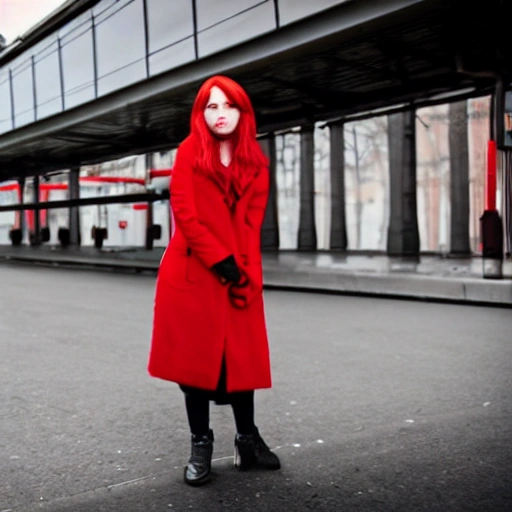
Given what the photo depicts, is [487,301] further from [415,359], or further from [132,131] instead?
[132,131]

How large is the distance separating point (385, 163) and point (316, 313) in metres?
13.1

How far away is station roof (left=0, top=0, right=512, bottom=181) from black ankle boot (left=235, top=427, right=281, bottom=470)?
31.3 ft

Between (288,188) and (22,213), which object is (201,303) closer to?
(288,188)

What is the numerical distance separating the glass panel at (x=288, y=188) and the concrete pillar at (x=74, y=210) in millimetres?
8713

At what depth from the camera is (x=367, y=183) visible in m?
22.4

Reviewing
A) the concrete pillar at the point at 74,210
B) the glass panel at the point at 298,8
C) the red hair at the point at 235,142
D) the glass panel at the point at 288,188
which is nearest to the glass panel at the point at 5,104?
the concrete pillar at the point at 74,210

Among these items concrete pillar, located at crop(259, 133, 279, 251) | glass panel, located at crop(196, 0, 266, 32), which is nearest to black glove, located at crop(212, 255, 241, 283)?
glass panel, located at crop(196, 0, 266, 32)

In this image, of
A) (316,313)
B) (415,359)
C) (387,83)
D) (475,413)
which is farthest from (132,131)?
(475,413)

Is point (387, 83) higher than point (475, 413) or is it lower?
higher

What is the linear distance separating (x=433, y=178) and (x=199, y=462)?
59.3 feet

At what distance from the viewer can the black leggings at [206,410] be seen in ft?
9.80

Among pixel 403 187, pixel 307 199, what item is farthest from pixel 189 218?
pixel 307 199

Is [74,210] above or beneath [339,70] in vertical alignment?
beneath

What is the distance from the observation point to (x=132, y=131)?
23109 mm
